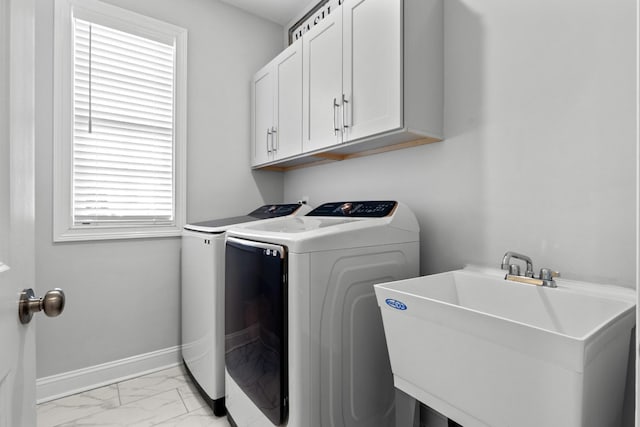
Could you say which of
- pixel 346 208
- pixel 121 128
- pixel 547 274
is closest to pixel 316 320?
pixel 346 208

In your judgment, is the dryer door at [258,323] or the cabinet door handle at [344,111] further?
the cabinet door handle at [344,111]

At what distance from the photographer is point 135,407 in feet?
6.11

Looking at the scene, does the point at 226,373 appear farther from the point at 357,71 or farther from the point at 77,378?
the point at 357,71

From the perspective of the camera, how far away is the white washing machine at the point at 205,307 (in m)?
1.77

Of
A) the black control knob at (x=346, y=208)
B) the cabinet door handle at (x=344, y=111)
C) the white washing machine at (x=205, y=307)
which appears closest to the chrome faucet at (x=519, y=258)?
the black control knob at (x=346, y=208)

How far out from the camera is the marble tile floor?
174 cm

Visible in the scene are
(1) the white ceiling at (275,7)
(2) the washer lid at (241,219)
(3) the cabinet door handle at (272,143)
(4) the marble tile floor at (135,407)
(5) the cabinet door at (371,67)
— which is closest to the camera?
(5) the cabinet door at (371,67)

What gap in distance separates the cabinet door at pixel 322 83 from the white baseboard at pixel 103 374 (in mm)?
1814

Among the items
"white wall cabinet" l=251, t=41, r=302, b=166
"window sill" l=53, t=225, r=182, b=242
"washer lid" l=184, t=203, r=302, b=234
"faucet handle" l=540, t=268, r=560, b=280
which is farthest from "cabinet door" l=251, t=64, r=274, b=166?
"faucet handle" l=540, t=268, r=560, b=280

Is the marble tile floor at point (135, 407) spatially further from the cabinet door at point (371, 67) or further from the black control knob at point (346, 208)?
Answer: the cabinet door at point (371, 67)

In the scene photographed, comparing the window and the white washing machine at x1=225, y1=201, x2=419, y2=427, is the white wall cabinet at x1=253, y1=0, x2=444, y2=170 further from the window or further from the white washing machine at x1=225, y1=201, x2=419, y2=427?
the window

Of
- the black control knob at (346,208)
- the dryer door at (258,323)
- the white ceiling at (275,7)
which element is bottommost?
the dryer door at (258,323)

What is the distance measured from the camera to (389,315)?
3.59 feet

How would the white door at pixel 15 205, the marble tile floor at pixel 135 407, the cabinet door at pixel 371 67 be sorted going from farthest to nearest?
the marble tile floor at pixel 135 407, the cabinet door at pixel 371 67, the white door at pixel 15 205
